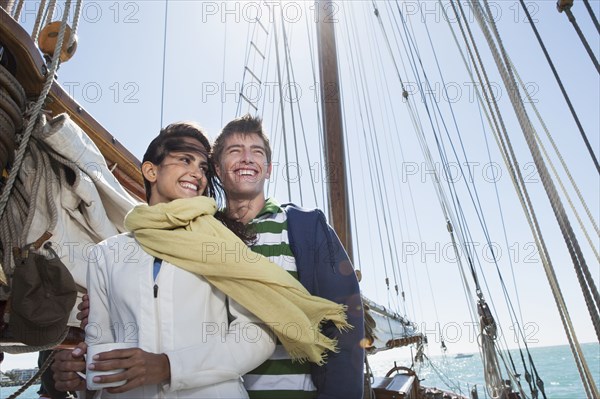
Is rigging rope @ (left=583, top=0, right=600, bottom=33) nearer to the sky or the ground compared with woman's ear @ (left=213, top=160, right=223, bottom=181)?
nearer to the sky

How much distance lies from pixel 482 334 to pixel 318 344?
321 centimetres

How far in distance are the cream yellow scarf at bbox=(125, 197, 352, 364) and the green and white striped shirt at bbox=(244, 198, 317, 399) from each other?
3.6 inches

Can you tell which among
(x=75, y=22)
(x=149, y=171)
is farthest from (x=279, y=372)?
(x=75, y=22)

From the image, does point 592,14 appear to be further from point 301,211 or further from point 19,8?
point 19,8

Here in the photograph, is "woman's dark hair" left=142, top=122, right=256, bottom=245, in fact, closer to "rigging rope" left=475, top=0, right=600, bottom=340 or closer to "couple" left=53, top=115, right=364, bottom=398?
"couple" left=53, top=115, right=364, bottom=398

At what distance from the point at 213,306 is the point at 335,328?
39cm

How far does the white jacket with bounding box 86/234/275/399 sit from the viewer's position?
3.72 feet

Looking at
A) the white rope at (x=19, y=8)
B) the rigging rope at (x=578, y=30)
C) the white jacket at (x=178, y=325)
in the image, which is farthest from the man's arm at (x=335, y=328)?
the white rope at (x=19, y=8)

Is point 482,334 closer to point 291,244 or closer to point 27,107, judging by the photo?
point 291,244

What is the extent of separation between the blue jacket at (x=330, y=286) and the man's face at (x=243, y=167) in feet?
0.57

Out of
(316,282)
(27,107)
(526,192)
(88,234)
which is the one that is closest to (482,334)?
(526,192)

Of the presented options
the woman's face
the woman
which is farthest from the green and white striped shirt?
the woman's face

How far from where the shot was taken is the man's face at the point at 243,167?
62.4 inches

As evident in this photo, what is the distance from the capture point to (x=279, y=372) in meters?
1.33
